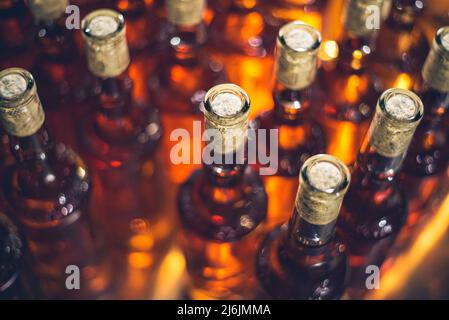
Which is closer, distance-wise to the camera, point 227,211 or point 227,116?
point 227,116

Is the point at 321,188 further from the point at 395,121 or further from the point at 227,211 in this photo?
the point at 227,211

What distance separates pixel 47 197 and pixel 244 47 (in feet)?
1.45

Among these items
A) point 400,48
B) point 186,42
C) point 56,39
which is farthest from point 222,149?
point 400,48

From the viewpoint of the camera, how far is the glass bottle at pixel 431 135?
77cm

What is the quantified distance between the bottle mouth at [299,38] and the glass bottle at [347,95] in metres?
0.12

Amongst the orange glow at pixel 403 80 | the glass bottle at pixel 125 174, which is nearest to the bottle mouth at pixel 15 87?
the glass bottle at pixel 125 174

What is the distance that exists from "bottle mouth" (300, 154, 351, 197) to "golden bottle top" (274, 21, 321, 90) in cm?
12

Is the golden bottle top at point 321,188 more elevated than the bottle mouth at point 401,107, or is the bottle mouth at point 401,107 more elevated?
the bottle mouth at point 401,107

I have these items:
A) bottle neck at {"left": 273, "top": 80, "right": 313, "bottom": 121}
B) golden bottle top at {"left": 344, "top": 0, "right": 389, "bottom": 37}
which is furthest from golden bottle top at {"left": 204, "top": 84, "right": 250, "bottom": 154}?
golden bottle top at {"left": 344, "top": 0, "right": 389, "bottom": 37}

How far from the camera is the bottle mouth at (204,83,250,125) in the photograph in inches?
26.7

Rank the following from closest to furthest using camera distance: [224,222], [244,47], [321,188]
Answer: [321,188] < [224,222] < [244,47]

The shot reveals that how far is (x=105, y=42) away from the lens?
76cm

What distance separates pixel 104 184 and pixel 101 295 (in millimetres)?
184

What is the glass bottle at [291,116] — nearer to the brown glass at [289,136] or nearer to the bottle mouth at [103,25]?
the brown glass at [289,136]
